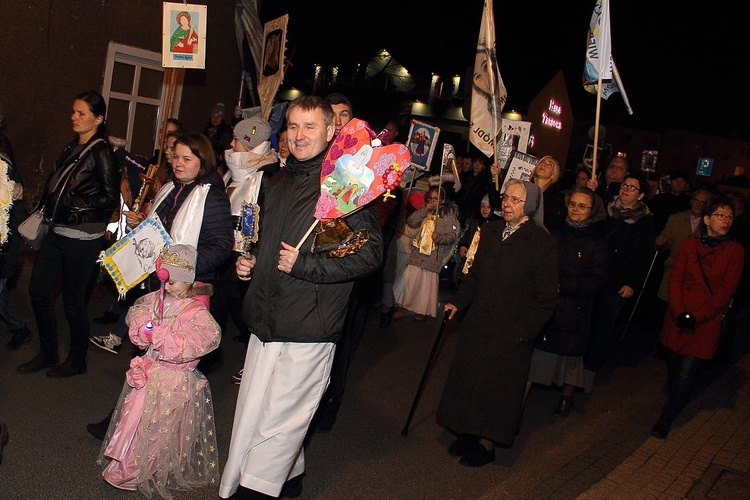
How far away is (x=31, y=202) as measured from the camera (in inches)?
392

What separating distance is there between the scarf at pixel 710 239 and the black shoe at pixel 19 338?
6174 millimetres

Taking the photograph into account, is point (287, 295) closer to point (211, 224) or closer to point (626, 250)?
point (211, 224)

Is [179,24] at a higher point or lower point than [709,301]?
higher

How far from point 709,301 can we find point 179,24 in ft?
18.6

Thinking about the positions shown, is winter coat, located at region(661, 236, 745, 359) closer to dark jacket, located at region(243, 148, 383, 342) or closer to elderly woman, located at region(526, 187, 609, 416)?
elderly woman, located at region(526, 187, 609, 416)

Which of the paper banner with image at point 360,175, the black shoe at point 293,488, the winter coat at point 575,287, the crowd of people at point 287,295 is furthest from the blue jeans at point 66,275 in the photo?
the winter coat at point 575,287

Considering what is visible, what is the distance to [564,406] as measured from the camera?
270 inches

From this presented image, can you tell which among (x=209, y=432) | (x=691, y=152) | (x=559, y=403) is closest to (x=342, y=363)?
(x=209, y=432)

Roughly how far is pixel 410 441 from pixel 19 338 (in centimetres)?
357

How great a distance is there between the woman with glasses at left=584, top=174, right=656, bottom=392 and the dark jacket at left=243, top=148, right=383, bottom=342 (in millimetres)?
4534

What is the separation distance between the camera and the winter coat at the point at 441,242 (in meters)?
→ 9.54

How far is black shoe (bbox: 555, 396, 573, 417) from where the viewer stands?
22.5 ft

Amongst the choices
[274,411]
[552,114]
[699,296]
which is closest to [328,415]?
[274,411]

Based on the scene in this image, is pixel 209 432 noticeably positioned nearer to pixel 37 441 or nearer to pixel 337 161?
pixel 37 441
